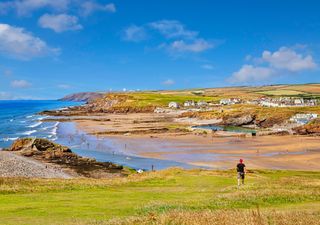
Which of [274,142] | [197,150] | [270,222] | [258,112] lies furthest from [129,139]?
[270,222]

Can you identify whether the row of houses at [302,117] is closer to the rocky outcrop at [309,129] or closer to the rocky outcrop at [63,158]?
the rocky outcrop at [309,129]

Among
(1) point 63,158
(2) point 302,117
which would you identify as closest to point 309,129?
(2) point 302,117

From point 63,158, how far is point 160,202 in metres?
44.3

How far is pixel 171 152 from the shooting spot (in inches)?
3056

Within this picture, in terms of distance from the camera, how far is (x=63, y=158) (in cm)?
6525

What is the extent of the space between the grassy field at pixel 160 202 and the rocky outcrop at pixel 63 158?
19.5 meters

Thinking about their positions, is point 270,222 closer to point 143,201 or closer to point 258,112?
point 143,201

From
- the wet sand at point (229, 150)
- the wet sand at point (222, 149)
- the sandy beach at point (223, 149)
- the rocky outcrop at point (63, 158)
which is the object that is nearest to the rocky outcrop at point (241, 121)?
the wet sand at point (222, 149)

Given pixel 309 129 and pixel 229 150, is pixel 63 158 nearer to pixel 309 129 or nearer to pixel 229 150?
pixel 229 150

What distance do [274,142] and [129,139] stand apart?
104 feet

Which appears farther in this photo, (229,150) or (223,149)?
(223,149)

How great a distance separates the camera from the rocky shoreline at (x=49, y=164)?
51.9 metres

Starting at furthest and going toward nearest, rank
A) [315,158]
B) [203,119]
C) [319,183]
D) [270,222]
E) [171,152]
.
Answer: [203,119] < [171,152] < [315,158] < [319,183] < [270,222]

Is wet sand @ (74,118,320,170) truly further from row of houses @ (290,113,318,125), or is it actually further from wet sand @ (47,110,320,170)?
row of houses @ (290,113,318,125)
